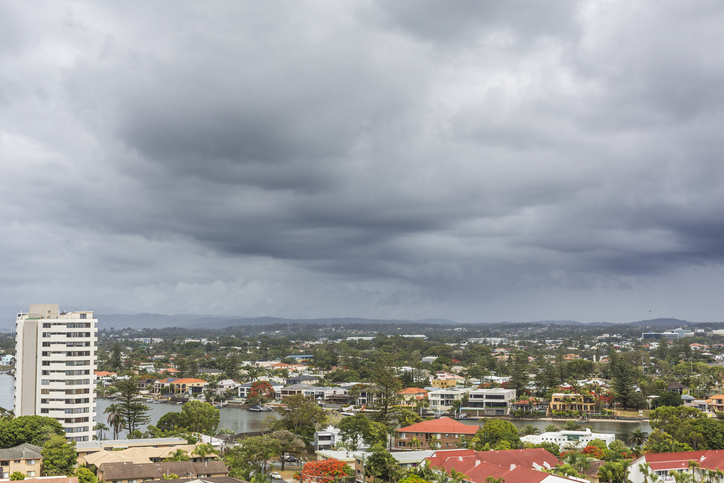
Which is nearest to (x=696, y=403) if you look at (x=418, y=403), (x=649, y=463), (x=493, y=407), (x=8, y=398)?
(x=493, y=407)

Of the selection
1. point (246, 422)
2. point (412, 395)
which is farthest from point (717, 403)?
point (246, 422)

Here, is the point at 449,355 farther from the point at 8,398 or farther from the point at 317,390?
the point at 8,398

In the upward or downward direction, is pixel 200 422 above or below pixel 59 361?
below

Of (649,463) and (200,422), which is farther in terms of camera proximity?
(200,422)

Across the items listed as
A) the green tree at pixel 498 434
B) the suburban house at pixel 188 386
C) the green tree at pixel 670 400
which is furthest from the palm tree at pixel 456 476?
the suburban house at pixel 188 386

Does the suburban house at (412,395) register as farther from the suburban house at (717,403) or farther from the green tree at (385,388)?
the suburban house at (717,403)

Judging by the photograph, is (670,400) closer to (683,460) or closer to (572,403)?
(572,403)
